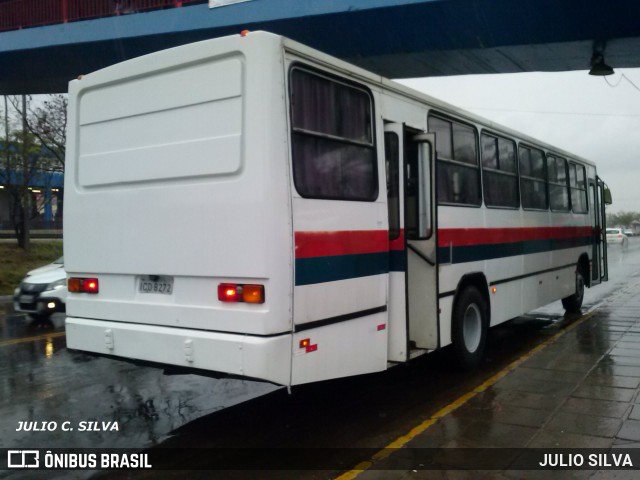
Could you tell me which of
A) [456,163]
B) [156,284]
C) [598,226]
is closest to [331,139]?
[156,284]

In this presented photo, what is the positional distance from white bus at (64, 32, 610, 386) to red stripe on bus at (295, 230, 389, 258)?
0.7 inches

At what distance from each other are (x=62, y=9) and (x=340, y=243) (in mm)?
12436

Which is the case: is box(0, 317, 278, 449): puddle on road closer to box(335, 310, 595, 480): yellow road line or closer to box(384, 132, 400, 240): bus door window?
box(335, 310, 595, 480): yellow road line

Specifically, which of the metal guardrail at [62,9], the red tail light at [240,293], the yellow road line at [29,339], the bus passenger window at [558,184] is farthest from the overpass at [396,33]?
the red tail light at [240,293]

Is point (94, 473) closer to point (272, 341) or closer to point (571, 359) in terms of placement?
point (272, 341)

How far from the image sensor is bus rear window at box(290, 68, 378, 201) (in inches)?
199

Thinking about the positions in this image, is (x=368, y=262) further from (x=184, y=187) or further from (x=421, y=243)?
(x=184, y=187)

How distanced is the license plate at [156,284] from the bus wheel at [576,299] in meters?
9.33

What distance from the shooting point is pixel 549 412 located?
238 inches

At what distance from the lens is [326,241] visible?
5.19 m

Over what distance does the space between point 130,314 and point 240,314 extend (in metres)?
1.32

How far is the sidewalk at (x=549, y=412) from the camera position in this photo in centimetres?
511

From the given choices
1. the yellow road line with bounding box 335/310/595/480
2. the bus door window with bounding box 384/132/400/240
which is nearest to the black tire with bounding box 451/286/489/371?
the yellow road line with bounding box 335/310/595/480

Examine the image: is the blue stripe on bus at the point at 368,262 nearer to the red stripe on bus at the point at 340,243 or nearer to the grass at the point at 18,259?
the red stripe on bus at the point at 340,243
